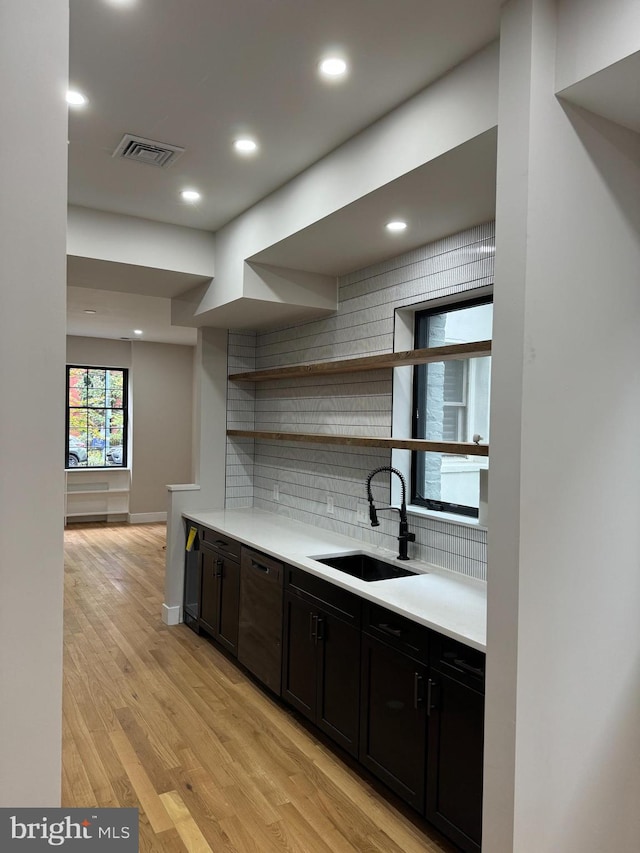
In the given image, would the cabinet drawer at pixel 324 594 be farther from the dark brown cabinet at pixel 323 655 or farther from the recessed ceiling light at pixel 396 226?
the recessed ceiling light at pixel 396 226

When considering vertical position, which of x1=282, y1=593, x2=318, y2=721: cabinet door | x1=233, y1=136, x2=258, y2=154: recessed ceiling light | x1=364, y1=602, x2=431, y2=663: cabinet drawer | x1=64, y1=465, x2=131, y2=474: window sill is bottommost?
x1=282, y1=593, x2=318, y2=721: cabinet door

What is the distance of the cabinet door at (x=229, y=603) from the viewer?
379 cm

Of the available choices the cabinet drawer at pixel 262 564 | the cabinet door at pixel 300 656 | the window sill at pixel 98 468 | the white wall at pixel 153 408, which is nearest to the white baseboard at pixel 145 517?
the white wall at pixel 153 408

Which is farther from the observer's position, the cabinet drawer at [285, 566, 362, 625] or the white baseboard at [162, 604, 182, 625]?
the white baseboard at [162, 604, 182, 625]

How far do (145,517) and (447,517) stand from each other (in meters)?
7.15

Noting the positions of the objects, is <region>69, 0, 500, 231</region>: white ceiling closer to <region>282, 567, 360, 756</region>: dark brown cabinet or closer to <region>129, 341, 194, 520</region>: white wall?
<region>282, 567, 360, 756</region>: dark brown cabinet

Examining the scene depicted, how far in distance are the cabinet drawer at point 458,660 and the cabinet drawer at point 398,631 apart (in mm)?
51

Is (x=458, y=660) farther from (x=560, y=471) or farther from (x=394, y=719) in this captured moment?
(x=560, y=471)

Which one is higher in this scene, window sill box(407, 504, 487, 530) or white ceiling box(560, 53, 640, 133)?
white ceiling box(560, 53, 640, 133)

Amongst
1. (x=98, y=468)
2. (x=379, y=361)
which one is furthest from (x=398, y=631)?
(x=98, y=468)

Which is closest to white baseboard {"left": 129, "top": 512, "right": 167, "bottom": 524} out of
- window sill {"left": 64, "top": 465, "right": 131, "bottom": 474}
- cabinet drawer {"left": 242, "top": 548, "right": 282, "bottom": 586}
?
window sill {"left": 64, "top": 465, "right": 131, "bottom": 474}

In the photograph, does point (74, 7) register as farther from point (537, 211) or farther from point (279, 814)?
point (279, 814)

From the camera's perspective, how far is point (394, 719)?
239cm

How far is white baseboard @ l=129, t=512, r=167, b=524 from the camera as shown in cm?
916
